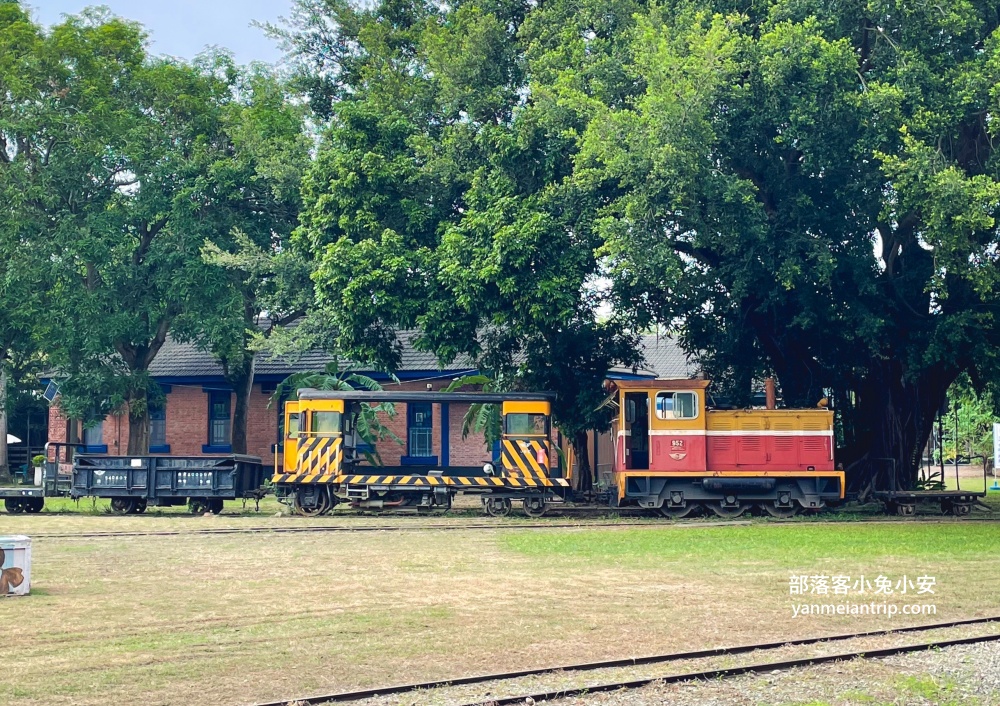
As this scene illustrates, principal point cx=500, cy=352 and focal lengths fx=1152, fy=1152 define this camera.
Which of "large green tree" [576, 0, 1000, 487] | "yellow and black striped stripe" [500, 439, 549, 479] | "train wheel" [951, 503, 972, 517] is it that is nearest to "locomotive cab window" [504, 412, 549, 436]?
"yellow and black striped stripe" [500, 439, 549, 479]

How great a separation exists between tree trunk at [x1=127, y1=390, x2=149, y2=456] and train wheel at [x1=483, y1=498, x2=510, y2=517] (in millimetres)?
14596

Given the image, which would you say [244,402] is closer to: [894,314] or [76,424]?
[76,424]

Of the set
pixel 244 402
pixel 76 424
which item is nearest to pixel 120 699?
pixel 244 402

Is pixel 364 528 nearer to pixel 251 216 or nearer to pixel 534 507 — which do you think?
pixel 534 507

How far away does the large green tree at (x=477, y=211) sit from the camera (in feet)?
84.8

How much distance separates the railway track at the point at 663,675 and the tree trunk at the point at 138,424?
29.0 meters

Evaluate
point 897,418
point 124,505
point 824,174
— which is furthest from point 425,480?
point 897,418

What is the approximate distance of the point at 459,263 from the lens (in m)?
25.7

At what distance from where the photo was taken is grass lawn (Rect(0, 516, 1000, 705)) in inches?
379

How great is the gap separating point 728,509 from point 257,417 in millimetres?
20444

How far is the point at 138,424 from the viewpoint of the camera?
36.9 meters

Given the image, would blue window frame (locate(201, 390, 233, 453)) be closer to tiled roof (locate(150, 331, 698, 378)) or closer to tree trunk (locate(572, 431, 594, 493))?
tiled roof (locate(150, 331, 698, 378))

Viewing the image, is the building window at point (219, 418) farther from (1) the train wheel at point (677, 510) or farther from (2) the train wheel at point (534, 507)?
(1) the train wheel at point (677, 510)

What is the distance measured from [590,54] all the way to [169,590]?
699 inches
